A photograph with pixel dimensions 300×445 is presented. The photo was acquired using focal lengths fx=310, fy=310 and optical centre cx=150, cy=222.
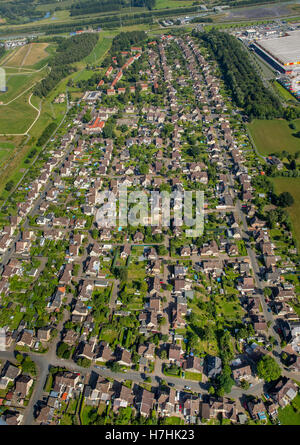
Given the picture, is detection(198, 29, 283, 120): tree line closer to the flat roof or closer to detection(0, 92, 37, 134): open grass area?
the flat roof

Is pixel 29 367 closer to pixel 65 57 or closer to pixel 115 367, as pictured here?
pixel 115 367

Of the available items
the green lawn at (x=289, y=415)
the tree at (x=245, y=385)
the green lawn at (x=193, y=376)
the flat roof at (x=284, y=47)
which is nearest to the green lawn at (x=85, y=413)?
the green lawn at (x=193, y=376)

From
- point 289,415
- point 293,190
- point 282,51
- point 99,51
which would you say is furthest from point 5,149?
point 282,51

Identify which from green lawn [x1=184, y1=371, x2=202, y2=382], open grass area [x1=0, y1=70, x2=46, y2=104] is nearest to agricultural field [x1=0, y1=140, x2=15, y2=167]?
open grass area [x1=0, y1=70, x2=46, y2=104]

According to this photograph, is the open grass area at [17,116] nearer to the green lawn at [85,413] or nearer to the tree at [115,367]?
the tree at [115,367]

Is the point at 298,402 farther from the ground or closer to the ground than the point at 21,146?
closer to the ground

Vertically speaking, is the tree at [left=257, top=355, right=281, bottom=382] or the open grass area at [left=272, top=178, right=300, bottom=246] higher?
the open grass area at [left=272, top=178, right=300, bottom=246]

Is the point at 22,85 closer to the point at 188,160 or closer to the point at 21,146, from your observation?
the point at 21,146

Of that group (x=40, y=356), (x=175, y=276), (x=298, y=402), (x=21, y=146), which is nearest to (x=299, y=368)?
(x=298, y=402)
